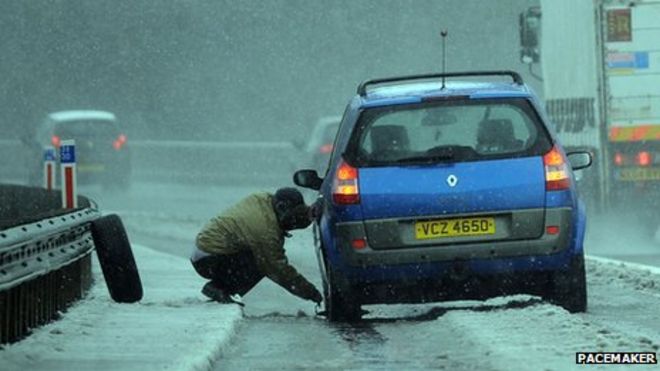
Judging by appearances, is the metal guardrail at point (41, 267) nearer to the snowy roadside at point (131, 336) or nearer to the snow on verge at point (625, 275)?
the snowy roadside at point (131, 336)

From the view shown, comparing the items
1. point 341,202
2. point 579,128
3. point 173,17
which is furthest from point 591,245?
point 173,17

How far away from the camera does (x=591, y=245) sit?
22.4 meters

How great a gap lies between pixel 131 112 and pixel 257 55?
541 cm

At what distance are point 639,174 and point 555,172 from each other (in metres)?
11.4

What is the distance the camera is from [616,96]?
922 inches

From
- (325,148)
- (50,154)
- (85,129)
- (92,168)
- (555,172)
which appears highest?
(555,172)

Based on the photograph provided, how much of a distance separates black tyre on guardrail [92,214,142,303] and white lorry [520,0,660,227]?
11.0 m

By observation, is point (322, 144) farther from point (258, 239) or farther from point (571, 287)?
point (571, 287)

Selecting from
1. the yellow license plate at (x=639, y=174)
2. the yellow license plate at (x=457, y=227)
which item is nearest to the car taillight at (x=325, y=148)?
the yellow license plate at (x=639, y=174)

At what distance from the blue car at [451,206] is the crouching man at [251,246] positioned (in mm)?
957

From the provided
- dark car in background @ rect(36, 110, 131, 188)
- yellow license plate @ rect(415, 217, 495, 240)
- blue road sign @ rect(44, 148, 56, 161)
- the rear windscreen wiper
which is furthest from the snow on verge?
dark car in background @ rect(36, 110, 131, 188)

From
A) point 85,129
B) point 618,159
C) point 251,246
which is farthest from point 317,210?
point 85,129

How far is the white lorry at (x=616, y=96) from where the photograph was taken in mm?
22781

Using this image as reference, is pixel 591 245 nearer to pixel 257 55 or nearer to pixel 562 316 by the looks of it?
pixel 562 316
